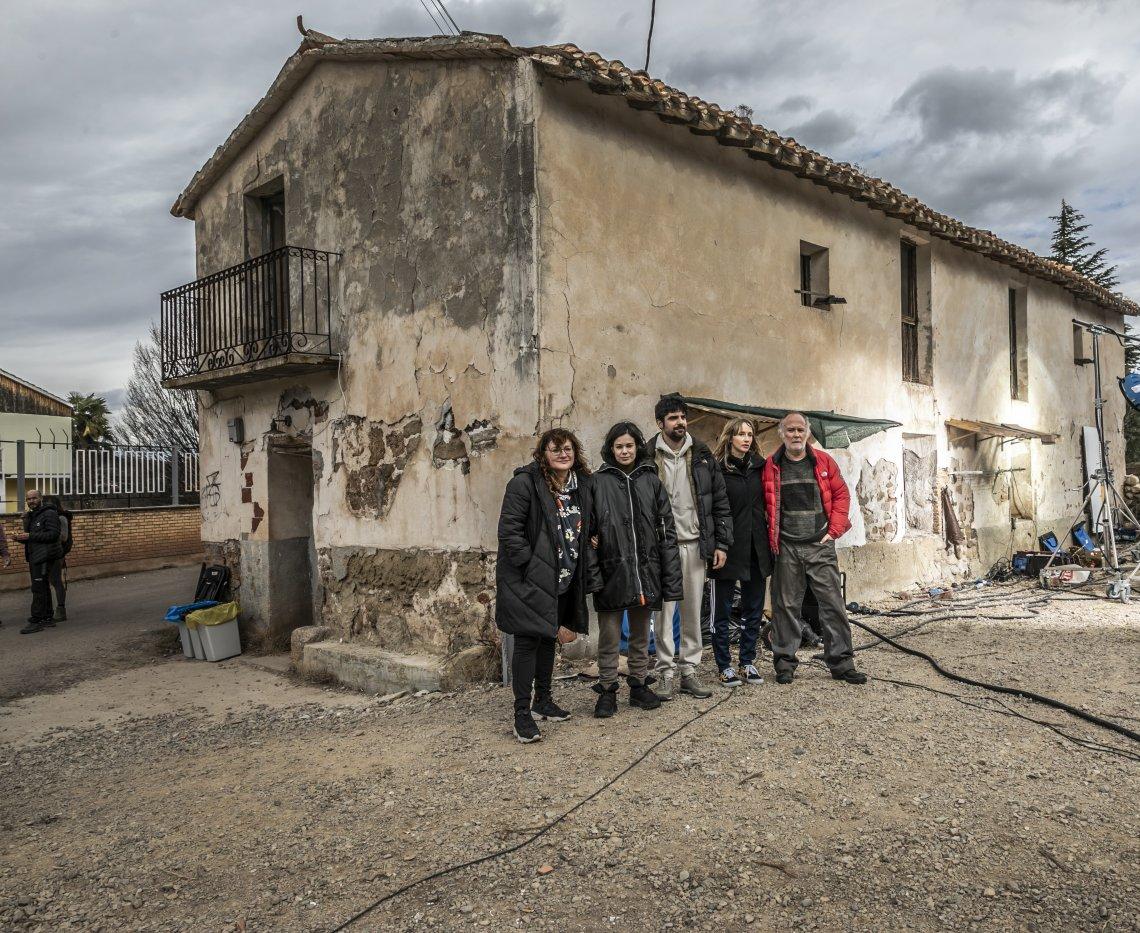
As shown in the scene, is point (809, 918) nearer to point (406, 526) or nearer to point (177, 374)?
point (406, 526)

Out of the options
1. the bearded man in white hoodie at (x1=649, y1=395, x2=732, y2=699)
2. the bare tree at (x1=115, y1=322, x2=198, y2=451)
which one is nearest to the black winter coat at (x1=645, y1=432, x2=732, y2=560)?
the bearded man in white hoodie at (x1=649, y1=395, x2=732, y2=699)

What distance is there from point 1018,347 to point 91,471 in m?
17.2

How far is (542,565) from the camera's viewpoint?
4617mm

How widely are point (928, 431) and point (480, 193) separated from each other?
7.36m

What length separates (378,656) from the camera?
21.3 ft

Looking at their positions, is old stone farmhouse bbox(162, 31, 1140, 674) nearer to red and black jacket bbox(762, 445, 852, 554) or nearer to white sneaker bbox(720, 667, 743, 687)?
red and black jacket bbox(762, 445, 852, 554)

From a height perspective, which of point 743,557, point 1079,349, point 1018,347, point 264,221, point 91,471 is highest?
point 264,221

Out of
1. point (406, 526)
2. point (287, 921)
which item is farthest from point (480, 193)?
point (287, 921)

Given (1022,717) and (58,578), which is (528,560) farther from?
(58,578)

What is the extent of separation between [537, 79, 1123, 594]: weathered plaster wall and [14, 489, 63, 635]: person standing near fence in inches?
301

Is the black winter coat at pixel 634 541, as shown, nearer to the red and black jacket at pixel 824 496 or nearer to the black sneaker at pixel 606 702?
the black sneaker at pixel 606 702

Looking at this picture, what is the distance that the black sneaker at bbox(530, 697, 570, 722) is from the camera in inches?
192

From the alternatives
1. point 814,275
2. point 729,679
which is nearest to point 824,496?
point 729,679

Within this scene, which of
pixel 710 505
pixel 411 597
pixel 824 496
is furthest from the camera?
pixel 411 597
